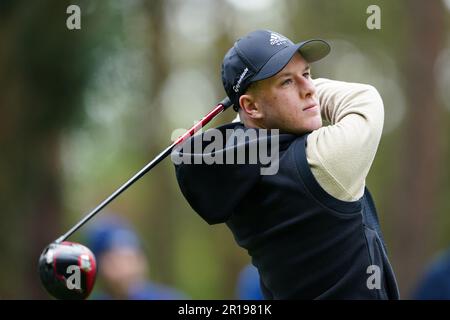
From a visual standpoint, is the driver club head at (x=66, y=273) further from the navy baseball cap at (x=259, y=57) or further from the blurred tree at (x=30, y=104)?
the blurred tree at (x=30, y=104)

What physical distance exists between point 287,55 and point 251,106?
0.98 ft

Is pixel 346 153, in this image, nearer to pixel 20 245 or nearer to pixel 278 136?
pixel 278 136

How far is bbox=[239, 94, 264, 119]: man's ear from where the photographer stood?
3541 mm

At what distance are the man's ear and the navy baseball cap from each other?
1.3 inches

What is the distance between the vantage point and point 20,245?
823cm

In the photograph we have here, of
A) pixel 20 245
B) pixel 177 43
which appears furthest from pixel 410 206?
pixel 177 43

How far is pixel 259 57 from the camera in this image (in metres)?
3.47

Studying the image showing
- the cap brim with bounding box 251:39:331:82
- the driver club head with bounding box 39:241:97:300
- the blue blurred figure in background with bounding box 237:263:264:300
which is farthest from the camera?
the blue blurred figure in background with bounding box 237:263:264:300

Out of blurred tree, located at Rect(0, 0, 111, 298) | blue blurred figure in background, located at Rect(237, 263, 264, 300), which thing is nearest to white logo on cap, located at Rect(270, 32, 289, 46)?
blue blurred figure in background, located at Rect(237, 263, 264, 300)

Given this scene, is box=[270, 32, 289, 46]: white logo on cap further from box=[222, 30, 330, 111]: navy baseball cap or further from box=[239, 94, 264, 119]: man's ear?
box=[239, 94, 264, 119]: man's ear

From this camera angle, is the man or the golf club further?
the golf club

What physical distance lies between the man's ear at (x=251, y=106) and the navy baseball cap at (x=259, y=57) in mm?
32

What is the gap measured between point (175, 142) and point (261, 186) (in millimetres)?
474
